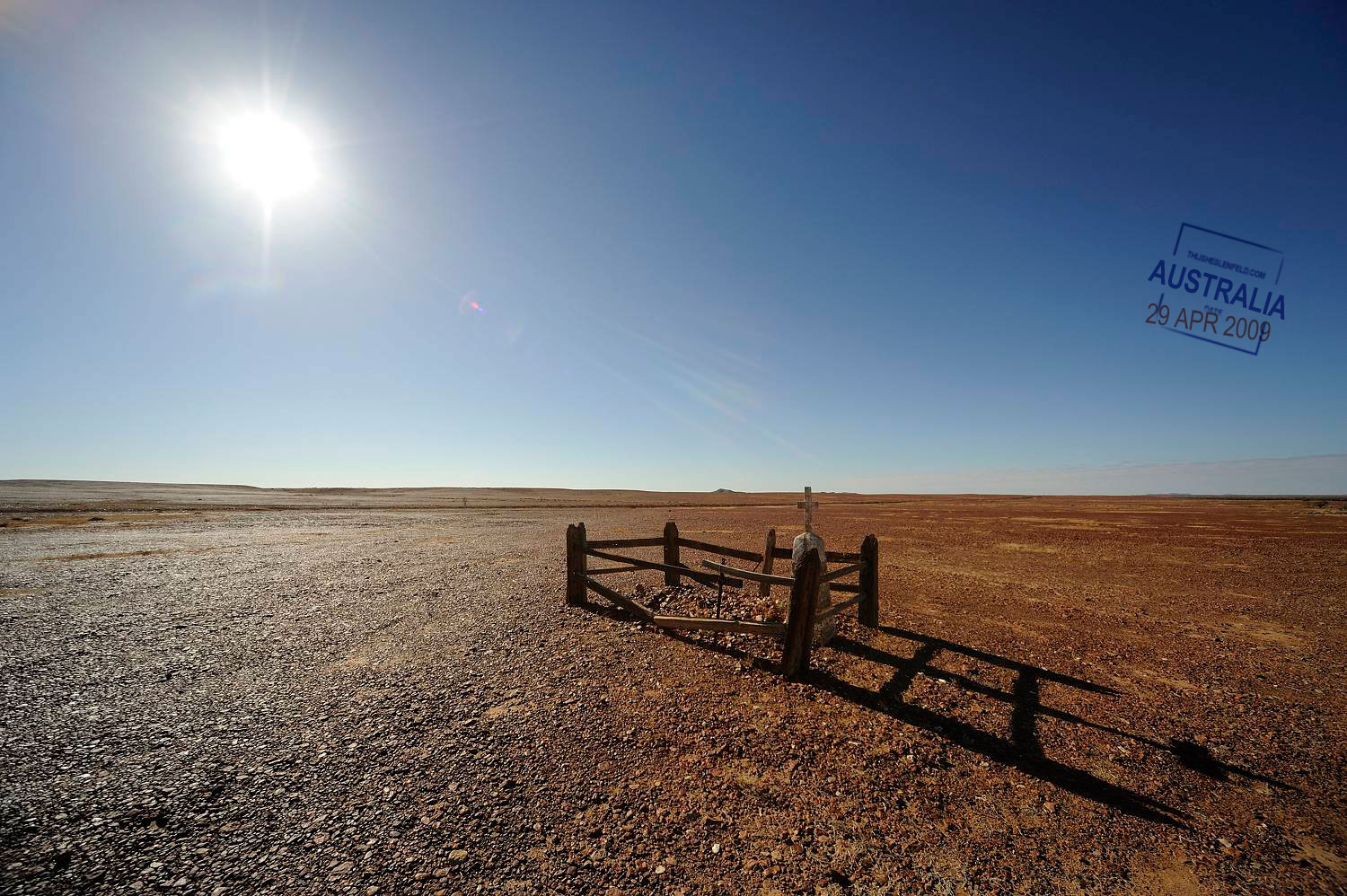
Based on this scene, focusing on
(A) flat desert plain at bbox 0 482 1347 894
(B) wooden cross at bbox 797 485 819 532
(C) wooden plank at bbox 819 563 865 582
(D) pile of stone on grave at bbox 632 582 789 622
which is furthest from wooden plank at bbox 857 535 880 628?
(D) pile of stone on grave at bbox 632 582 789 622

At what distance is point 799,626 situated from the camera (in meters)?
6.59

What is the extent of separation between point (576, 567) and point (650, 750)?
5.34 m

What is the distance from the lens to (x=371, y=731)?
17.1ft

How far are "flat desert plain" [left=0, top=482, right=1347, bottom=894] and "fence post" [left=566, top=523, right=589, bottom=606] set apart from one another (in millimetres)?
353

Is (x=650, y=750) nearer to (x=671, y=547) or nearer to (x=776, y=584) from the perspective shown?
(x=776, y=584)

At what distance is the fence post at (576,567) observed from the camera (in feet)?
32.4

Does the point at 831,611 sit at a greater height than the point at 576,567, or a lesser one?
lesser

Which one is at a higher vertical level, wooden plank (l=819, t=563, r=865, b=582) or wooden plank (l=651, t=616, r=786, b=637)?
wooden plank (l=819, t=563, r=865, b=582)

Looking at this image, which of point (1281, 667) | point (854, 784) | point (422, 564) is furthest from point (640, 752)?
point (422, 564)

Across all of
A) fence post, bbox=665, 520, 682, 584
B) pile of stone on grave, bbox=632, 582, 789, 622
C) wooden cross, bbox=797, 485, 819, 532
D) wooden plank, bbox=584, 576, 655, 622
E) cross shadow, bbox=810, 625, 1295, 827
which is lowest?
cross shadow, bbox=810, 625, 1295, 827

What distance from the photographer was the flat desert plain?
3475 millimetres

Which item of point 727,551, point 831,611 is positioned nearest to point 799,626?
point 831,611

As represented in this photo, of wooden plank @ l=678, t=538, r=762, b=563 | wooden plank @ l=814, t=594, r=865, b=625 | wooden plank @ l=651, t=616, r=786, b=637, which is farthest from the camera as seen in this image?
wooden plank @ l=678, t=538, r=762, b=563

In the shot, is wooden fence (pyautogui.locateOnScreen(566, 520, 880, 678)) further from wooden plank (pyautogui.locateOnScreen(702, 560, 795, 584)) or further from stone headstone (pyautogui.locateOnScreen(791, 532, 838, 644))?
stone headstone (pyautogui.locateOnScreen(791, 532, 838, 644))
